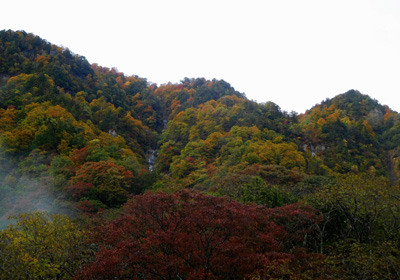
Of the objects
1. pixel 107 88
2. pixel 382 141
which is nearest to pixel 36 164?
pixel 107 88

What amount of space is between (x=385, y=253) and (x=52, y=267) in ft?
35.7

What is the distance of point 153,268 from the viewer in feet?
30.9

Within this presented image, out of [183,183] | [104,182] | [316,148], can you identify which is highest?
[316,148]

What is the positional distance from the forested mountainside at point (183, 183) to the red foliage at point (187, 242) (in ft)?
0.17

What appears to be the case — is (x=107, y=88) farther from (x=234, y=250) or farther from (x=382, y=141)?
(x=234, y=250)

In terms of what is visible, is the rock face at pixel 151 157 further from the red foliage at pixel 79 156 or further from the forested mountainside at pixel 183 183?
the red foliage at pixel 79 156

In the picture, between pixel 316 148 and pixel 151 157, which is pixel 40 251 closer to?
pixel 151 157

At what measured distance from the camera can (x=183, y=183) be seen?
36.7 metres

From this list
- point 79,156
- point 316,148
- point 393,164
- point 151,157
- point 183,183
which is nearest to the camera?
point 79,156

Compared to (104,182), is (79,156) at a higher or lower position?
higher

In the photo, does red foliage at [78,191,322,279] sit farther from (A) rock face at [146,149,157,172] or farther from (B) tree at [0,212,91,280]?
(A) rock face at [146,149,157,172]

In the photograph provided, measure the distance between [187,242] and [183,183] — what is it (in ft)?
87.4

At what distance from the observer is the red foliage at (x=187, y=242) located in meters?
9.39

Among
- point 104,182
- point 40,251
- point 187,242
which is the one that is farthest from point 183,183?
point 187,242
